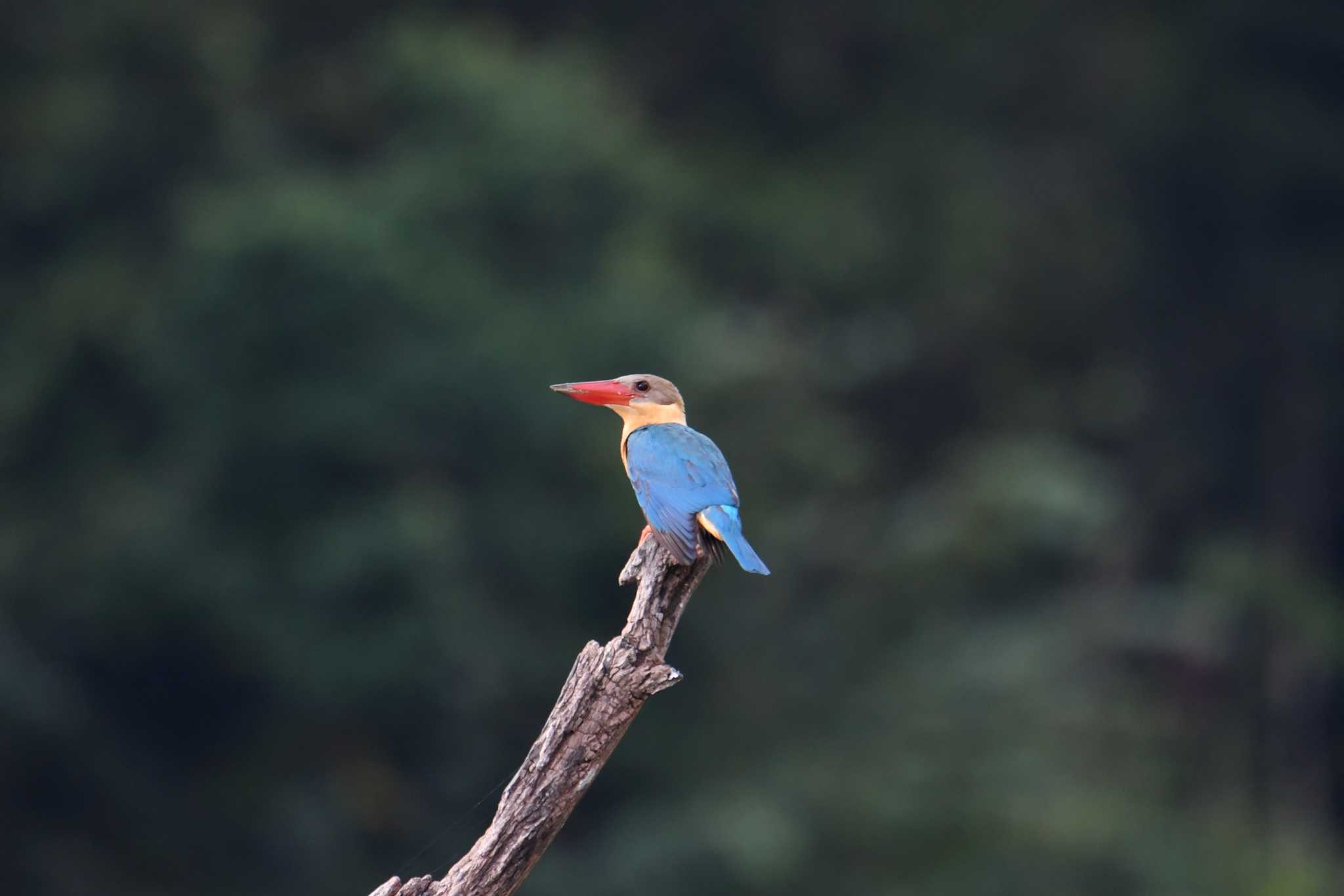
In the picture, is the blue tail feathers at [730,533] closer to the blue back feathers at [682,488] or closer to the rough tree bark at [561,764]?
the blue back feathers at [682,488]

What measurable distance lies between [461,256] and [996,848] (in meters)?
6.95

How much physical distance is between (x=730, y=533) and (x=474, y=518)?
12.1m

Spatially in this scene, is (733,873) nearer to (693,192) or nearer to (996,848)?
(996,848)

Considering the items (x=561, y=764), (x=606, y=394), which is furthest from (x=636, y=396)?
(x=561, y=764)

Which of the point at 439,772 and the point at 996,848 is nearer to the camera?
the point at 439,772

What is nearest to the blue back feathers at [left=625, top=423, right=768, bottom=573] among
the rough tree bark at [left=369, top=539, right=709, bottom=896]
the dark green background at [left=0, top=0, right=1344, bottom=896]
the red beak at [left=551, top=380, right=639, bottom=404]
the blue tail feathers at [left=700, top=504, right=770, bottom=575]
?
the blue tail feathers at [left=700, top=504, right=770, bottom=575]

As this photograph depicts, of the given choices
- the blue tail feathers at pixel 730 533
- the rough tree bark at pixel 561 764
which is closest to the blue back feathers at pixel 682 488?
the blue tail feathers at pixel 730 533

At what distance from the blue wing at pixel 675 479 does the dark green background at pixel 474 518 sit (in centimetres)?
973

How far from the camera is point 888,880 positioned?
19703mm

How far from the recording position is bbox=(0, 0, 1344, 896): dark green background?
1789cm

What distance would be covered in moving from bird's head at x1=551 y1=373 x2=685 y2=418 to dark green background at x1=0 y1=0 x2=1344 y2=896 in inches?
361

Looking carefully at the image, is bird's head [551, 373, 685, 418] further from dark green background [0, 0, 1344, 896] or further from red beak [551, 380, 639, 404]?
dark green background [0, 0, 1344, 896]

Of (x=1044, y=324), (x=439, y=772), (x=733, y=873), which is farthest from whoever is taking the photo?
(x=1044, y=324)

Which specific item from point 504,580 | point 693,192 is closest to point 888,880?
point 504,580
